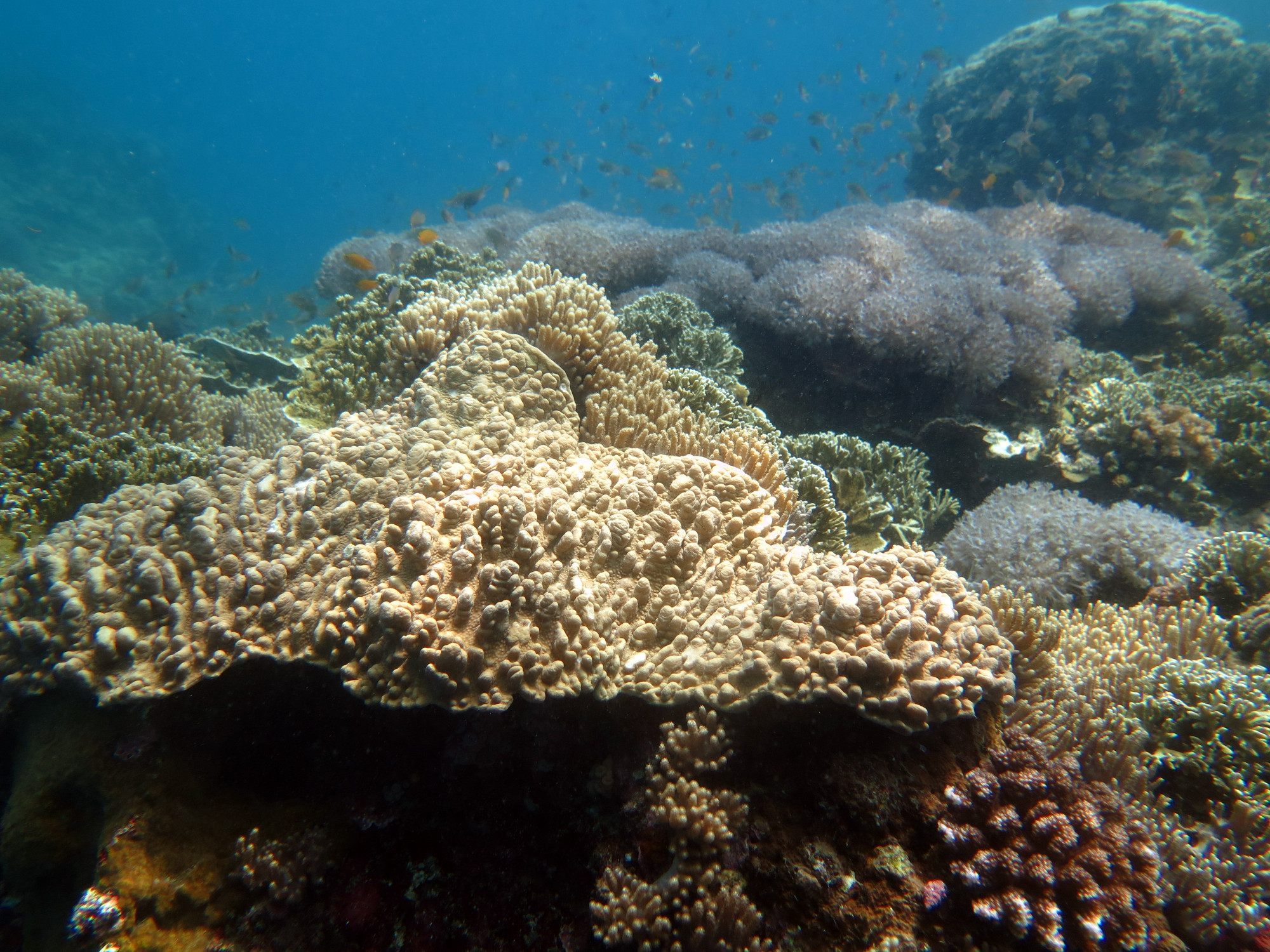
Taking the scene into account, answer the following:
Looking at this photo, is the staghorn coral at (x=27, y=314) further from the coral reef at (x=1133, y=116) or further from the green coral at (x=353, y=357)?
the coral reef at (x=1133, y=116)

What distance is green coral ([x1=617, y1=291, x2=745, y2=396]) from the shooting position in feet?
18.3

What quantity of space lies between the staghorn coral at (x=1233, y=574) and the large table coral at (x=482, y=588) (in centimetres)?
291

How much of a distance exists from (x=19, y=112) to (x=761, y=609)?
189 feet

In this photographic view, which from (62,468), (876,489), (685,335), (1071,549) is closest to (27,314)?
(62,468)

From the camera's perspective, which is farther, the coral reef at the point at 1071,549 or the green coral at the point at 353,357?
the green coral at the point at 353,357

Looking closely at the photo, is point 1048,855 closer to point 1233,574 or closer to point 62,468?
point 1233,574

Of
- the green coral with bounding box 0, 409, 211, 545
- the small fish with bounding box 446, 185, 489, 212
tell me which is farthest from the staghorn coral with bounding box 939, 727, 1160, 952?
the small fish with bounding box 446, 185, 489, 212

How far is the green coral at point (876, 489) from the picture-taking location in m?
4.61

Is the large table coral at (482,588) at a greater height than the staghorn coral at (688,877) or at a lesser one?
greater

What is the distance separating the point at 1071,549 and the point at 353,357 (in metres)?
6.36

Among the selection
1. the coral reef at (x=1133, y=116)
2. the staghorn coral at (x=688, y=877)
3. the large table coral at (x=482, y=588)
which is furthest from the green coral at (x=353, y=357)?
the coral reef at (x=1133, y=116)

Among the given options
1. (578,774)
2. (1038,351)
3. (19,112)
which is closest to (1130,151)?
(1038,351)

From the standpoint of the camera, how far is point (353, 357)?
492cm

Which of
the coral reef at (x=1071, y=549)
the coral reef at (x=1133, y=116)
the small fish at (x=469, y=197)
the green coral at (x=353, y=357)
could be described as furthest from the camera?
the coral reef at (x=1133, y=116)
